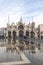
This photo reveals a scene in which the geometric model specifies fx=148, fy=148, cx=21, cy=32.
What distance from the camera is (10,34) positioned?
61.2 meters

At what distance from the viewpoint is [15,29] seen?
60.8 metres

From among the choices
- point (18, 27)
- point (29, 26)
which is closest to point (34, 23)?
point (29, 26)

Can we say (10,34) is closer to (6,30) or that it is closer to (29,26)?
(6,30)

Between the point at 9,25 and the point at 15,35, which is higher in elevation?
the point at 9,25

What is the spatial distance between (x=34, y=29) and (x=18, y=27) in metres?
6.65

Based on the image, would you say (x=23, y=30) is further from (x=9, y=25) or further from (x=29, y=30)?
(x=9, y=25)

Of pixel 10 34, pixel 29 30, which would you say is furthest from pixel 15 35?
pixel 29 30

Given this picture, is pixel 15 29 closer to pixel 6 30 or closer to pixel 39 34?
pixel 6 30

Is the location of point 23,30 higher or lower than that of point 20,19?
lower

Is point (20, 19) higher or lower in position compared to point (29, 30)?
higher

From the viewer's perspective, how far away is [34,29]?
Answer: 201ft

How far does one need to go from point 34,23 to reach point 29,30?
13.4ft

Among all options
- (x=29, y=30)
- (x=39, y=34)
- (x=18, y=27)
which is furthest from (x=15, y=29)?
(x=39, y=34)

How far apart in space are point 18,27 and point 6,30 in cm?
532
